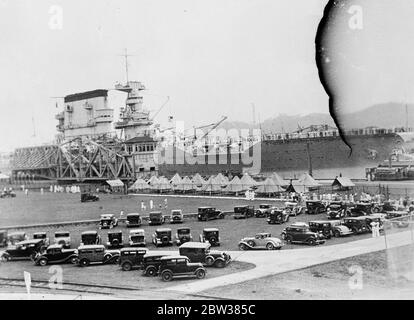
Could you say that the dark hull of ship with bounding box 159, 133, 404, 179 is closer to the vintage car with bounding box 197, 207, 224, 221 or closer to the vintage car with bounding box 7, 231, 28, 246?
the vintage car with bounding box 197, 207, 224, 221

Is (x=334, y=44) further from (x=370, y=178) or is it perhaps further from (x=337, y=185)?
(x=370, y=178)

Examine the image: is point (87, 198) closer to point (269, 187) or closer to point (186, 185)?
point (186, 185)

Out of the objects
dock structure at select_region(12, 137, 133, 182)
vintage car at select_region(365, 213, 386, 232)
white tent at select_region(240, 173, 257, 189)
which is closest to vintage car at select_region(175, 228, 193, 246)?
vintage car at select_region(365, 213, 386, 232)

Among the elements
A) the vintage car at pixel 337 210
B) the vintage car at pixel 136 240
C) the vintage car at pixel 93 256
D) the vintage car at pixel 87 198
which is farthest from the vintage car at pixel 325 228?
the vintage car at pixel 87 198

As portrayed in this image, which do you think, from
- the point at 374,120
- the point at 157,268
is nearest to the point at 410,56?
the point at 157,268

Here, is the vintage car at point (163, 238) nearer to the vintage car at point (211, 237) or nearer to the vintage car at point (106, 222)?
the vintage car at point (211, 237)

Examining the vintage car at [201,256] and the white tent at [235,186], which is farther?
the white tent at [235,186]
